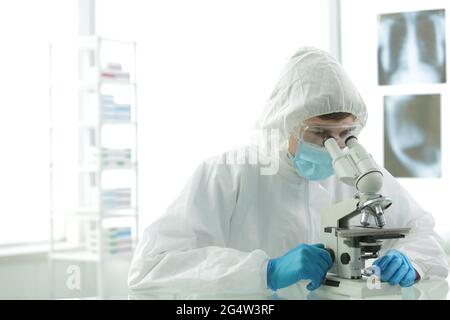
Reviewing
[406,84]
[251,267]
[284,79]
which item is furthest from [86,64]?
[251,267]

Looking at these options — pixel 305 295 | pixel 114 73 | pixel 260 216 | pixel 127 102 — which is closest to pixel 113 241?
pixel 127 102

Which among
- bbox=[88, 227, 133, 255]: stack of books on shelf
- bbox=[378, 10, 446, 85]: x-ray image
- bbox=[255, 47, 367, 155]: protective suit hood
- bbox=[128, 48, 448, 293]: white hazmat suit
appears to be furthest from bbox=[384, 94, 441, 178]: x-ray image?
bbox=[255, 47, 367, 155]: protective suit hood

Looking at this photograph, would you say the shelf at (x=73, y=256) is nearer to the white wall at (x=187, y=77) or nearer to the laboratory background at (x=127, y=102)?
the laboratory background at (x=127, y=102)

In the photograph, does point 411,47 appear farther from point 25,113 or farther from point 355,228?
point 355,228

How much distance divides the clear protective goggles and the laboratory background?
6.34 ft

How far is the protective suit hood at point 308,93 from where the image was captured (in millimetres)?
1539

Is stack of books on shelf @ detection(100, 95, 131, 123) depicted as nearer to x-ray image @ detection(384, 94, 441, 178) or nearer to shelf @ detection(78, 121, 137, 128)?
→ shelf @ detection(78, 121, 137, 128)

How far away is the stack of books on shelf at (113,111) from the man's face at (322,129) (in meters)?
2.09

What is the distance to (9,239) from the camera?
3574 millimetres

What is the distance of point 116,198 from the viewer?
11.7 feet

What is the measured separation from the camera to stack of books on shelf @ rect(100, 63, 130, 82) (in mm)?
3488

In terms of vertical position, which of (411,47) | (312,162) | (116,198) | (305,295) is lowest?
(305,295)

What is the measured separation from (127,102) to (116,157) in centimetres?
34
